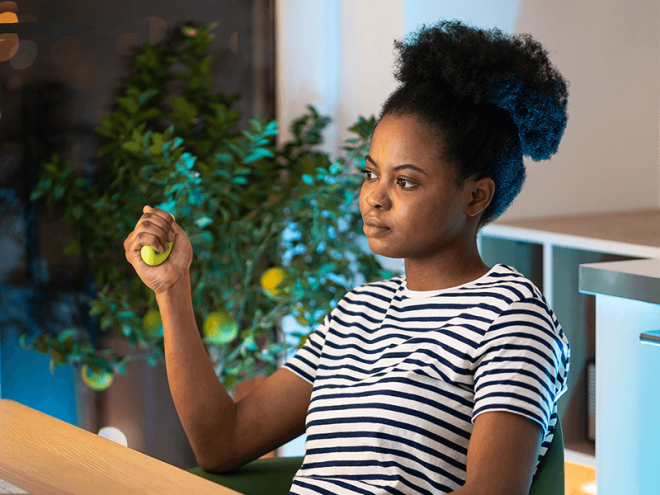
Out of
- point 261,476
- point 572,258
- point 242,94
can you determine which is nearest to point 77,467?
point 261,476

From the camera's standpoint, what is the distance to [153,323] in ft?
5.75

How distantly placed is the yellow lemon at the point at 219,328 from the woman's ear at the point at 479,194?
0.89 m

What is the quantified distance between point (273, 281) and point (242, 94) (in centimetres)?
67

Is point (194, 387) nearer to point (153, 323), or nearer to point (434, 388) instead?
point (434, 388)

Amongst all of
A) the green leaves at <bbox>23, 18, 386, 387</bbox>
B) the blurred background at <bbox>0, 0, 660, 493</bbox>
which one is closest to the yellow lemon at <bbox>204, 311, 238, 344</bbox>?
the green leaves at <bbox>23, 18, 386, 387</bbox>

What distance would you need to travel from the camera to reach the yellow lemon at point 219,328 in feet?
5.80

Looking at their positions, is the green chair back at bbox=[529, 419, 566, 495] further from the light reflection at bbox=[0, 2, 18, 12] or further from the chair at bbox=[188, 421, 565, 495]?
the light reflection at bbox=[0, 2, 18, 12]

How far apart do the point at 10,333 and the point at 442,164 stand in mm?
1336

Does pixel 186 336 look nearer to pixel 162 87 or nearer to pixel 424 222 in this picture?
pixel 424 222

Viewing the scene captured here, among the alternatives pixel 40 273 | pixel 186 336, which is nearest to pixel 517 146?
pixel 186 336

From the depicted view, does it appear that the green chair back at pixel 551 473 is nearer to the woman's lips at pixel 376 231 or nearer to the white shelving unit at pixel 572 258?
the woman's lips at pixel 376 231

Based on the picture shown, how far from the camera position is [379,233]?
102 centimetres

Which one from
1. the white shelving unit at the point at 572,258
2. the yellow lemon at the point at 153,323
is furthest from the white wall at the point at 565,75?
the yellow lemon at the point at 153,323

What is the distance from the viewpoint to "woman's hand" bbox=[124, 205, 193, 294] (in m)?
1.09
